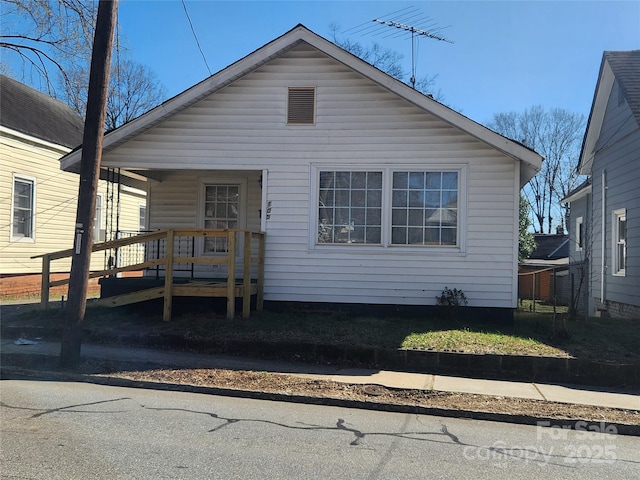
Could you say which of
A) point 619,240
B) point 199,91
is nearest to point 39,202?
point 199,91

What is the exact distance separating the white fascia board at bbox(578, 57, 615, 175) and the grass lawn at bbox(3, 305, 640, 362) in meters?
6.63

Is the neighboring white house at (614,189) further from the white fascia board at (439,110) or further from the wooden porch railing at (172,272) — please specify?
the wooden porch railing at (172,272)

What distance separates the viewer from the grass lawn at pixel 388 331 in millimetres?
8148

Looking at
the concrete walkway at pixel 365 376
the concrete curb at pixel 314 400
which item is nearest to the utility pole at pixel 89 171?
the concrete curb at pixel 314 400

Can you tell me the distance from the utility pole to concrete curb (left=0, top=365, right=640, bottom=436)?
480 millimetres

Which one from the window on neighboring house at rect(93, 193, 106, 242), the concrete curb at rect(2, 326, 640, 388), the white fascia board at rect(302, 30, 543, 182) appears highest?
the white fascia board at rect(302, 30, 543, 182)

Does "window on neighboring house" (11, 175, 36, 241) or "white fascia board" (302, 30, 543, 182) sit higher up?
"white fascia board" (302, 30, 543, 182)

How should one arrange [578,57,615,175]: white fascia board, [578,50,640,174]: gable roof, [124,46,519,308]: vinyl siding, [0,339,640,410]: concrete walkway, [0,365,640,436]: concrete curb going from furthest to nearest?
1. [578,57,615,175]: white fascia board
2. [578,50,640,174]: gable roof
3. [124,46,519,308]: vinyl siding
4. [0,339,640,410]: concrete walkway
5. [0,365,640,436]: concrete curb

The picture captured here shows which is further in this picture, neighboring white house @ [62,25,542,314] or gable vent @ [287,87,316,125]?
gable vent @ [287,87,316,125]

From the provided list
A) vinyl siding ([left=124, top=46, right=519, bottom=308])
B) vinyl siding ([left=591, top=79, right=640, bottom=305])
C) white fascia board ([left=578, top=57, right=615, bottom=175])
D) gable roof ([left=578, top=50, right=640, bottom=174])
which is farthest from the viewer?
white fascia board ([left=578, top=57, right=615, bottom=175])

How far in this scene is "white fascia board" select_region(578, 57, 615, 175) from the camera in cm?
1370

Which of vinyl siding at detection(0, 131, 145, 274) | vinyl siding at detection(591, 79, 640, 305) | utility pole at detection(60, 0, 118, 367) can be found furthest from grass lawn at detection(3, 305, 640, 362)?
vinyl siding at detection(0, 131, 145, 274)

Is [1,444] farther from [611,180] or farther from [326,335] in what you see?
[611,180]

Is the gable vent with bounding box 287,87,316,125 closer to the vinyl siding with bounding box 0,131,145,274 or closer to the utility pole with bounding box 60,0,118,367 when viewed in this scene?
the utility pole with bounding box 60,0,118,367
